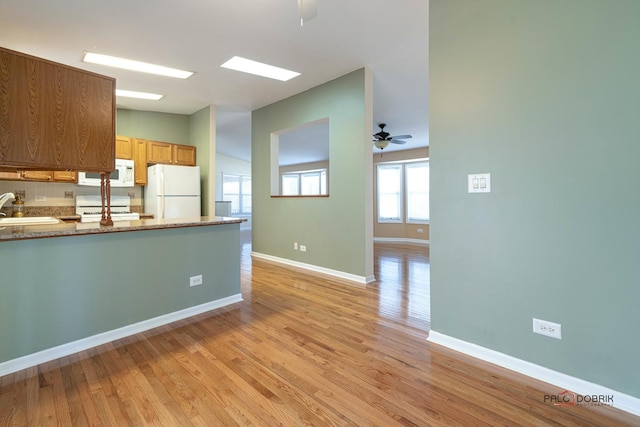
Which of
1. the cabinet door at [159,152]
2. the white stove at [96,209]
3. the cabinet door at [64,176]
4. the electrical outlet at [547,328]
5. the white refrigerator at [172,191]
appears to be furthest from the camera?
the cabinet door at [159,152]

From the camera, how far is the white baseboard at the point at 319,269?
404cm

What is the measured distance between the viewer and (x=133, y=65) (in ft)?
12.4

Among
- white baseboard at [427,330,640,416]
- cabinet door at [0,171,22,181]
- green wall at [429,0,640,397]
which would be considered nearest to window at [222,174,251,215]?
cabinet door at [0,171,22,181]

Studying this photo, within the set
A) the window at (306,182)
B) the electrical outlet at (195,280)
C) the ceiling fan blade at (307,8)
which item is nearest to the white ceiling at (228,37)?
the ceiling fan blade at (307,8)

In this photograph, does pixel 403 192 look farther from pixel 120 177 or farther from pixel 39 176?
pixel 39 176

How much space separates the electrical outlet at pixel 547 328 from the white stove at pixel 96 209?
5.39 m

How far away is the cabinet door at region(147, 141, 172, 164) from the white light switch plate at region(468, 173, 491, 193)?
5.36 m

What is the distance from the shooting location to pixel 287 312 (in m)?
2.99

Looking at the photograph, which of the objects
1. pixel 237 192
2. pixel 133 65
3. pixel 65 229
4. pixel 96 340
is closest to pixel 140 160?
pixel 133 65

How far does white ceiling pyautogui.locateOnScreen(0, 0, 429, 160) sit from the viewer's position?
2.62 meters

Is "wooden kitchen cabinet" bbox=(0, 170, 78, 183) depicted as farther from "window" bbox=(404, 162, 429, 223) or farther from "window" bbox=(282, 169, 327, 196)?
"window" bbox=(404, 162, 429, 223)

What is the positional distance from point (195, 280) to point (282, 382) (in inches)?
61.4

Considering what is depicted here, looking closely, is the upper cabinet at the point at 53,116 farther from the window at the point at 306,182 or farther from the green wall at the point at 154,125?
the window at the point at 306,182

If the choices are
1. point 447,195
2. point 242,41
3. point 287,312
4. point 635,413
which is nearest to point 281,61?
point 242,41
